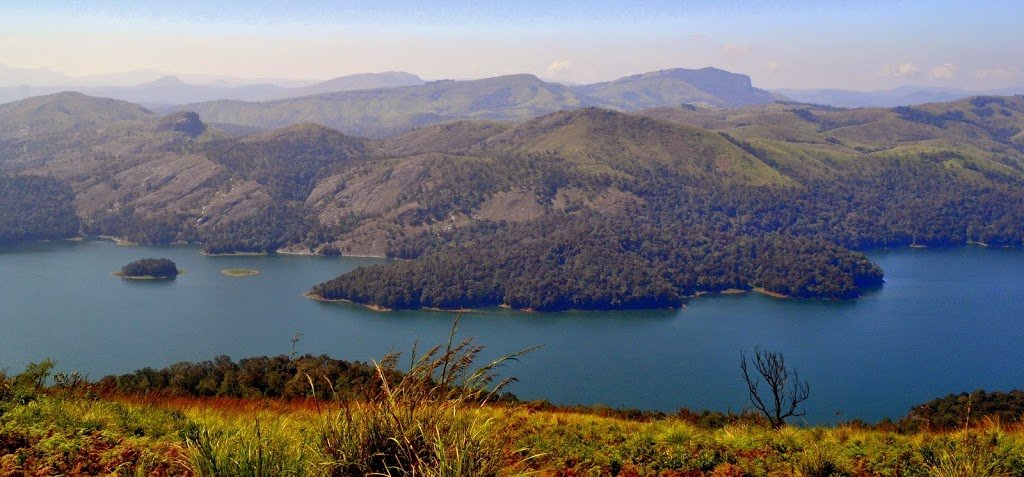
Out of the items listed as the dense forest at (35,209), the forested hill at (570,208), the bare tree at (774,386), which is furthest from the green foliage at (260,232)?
the bare tree at (774,386)

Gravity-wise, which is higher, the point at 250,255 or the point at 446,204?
the point at 446,204

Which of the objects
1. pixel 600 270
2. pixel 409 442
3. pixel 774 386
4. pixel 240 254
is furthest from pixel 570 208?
pixel 409 442

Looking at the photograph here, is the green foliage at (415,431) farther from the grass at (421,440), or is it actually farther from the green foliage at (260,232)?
the green foliage at (260,232)

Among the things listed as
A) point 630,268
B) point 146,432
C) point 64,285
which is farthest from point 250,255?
point 146,432

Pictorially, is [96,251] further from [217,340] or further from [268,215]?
[217,340]

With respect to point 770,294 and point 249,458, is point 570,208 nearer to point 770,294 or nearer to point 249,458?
point 770,294
